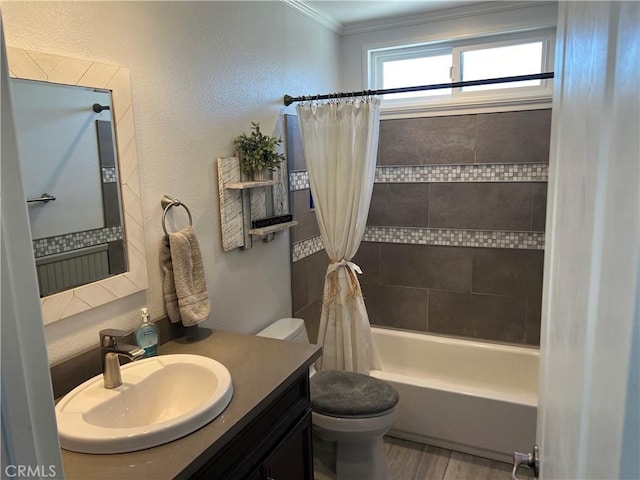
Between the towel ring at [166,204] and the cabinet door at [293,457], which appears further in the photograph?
the towel ring at [166,204]

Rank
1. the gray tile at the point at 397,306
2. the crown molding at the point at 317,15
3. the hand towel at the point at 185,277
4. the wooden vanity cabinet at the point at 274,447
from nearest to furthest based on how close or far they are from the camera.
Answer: the wooden vanity cabinet at the point at 274,447 < the hand towel at the point at 185,277 < the crown molding at the point at 317,15 < the gray tile at the point at 397,306

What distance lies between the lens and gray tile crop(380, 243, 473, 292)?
3238mm

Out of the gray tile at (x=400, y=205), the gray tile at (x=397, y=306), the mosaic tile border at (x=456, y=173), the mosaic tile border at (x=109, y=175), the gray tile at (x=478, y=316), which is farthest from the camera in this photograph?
the gray tile at (x=397, y=306)

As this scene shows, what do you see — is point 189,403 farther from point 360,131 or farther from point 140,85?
point 360,131

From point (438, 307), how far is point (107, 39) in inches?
105

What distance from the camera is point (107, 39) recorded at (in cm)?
157

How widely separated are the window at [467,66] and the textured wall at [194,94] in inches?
30.1

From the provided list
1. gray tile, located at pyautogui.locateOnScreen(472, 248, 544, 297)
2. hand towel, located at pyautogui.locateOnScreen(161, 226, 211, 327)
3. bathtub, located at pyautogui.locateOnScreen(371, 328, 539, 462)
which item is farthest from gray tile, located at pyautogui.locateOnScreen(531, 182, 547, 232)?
hand towel, located at pyautogui.locateOnScreen(161, 226, 211, 327)

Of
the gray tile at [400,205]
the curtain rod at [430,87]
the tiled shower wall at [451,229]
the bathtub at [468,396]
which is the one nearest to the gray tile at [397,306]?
the tiled shower wall at [451,229]

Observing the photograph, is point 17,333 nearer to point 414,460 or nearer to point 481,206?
point 414,460

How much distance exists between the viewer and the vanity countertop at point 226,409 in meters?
1.10

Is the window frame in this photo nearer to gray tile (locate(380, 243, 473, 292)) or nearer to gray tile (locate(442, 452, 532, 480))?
gray tile (locate(380, 243, 473, 292))

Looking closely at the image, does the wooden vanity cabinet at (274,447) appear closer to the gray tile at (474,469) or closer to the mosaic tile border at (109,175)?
the mosaic tile border at (109,175)

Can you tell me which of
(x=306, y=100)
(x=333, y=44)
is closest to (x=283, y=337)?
(x=306, y=100)
